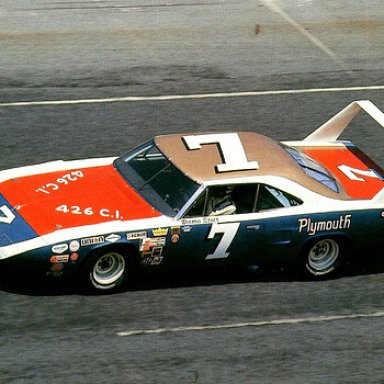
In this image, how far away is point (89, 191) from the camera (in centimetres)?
1035

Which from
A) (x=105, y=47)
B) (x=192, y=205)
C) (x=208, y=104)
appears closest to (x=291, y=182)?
(x=192, y=205)

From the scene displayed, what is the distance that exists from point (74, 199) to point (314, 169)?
2.65 metres

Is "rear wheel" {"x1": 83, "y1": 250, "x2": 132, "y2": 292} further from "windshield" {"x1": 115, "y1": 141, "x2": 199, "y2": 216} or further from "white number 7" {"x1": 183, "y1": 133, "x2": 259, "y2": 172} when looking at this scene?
"white number 7" {"x1": 183, "y1": 133, "x2": 259, "y2": 172}

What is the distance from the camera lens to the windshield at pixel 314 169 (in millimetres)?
10773

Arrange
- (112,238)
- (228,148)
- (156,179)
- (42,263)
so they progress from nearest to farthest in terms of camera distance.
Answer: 1. (42,263)
2. (112,238)
3. (156,179)
4. (228,148)

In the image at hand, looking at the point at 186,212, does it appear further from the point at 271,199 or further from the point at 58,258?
the point at 58,258

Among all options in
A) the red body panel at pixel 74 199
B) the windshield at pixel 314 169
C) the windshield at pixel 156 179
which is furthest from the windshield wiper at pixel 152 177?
the windshield at pixel 314 169

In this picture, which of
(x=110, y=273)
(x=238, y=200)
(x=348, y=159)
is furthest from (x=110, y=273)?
(x=348, y=159)

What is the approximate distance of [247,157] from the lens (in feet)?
34.4

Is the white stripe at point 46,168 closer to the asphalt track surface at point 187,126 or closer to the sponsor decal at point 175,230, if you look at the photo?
the asphalt track surface at point 187,126

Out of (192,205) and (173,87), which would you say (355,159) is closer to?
(192,205)

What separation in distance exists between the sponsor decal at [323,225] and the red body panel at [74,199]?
1.52m

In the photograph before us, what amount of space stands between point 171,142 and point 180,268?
4.93ft

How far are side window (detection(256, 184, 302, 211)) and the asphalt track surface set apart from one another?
0.83 meters
